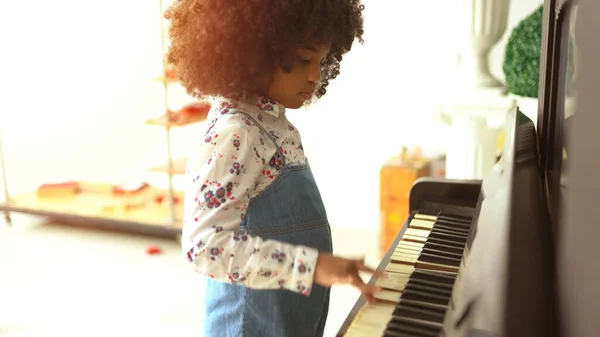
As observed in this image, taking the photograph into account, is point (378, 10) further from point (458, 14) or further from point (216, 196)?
point (216, 196)

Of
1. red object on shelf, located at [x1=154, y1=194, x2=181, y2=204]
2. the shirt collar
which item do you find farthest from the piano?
red object on shelf, located at [x1=154, y1=194, x2=181, y2=204]

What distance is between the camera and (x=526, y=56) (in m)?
1.87

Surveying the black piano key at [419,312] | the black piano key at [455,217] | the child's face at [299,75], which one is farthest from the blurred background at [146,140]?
the black piano key at [419,312]

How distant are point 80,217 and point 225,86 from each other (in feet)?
7.56

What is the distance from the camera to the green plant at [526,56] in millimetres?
1847

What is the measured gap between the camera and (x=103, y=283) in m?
2.60

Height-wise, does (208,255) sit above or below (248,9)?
below

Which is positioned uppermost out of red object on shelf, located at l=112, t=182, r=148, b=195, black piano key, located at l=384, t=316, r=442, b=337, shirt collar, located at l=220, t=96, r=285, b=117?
shirt collar, located at l=220, t=96, r=285, b=117

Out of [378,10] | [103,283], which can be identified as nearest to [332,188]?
[378,10]

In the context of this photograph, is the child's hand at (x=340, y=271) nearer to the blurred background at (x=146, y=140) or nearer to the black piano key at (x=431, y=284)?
the black piano key at (x=431, y=284)

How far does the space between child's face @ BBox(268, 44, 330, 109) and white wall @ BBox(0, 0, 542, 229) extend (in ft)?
5.98

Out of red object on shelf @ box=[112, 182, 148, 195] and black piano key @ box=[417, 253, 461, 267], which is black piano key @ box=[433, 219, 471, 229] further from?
red object on shelf @ box=[112, 182, 148, 195]

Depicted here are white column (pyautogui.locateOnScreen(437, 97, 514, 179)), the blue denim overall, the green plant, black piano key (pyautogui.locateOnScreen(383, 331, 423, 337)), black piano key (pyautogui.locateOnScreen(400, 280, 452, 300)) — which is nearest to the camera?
black piano key (pyautogui.locateOnScreen(383, 331, 423, 337))

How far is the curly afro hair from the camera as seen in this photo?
978 millimetres
